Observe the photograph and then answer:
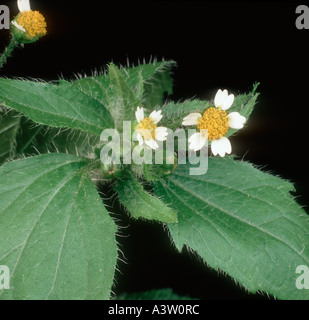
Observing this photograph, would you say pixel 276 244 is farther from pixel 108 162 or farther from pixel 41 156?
pixel 41 156

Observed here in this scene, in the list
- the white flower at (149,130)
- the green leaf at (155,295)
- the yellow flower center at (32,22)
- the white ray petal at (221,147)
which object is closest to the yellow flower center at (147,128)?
the white flower at (149,130)

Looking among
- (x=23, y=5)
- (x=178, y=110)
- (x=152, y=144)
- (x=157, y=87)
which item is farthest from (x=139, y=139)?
(x=157, y=87)

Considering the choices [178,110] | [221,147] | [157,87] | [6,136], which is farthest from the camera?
[157,87]

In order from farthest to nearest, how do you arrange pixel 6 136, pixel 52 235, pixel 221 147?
pixel 6 136
pixel 221 147
pixel 52 235

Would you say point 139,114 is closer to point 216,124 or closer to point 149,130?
point 149,130

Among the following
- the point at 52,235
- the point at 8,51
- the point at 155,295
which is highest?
the point at 8,51

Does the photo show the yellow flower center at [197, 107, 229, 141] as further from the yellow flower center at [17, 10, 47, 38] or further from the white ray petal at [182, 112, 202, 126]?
the yellow flower center at [17, 10, 47, 38]

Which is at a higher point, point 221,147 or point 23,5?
point 23,5
